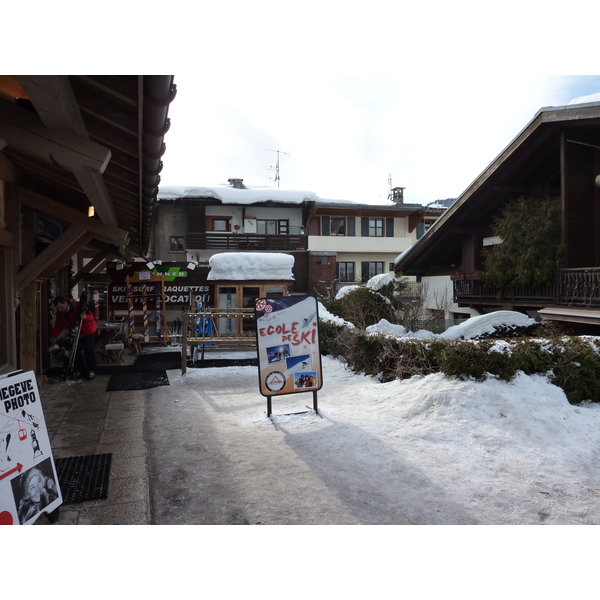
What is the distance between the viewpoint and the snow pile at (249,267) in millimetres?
15312

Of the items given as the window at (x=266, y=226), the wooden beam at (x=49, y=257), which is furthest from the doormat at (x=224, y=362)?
the window at (x=266, y=226)

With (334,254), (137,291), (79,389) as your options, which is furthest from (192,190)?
(79,389)

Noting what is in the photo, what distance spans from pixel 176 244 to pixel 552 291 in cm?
2219

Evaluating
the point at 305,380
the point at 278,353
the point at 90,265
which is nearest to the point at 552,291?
the point at 305,380

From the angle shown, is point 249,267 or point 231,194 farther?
point 231,194

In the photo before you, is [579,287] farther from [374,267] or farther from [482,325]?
[374,267]

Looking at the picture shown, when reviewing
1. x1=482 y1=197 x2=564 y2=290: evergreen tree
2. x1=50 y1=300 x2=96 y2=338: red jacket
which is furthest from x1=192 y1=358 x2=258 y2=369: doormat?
x1=482 y1=197 x2=564 y2=290: evergreen tree

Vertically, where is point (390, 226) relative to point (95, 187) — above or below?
above

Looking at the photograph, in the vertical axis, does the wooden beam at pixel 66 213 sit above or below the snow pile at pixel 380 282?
above

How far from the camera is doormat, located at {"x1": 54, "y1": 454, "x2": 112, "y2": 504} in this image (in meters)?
3.88

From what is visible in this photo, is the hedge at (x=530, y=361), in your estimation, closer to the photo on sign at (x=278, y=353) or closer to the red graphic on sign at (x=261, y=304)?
the photo on sign at (x=278, y=353)

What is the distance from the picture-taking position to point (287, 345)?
627 centimetres

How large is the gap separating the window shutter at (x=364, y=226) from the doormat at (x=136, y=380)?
23182 mm

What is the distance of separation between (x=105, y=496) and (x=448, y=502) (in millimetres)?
2840
